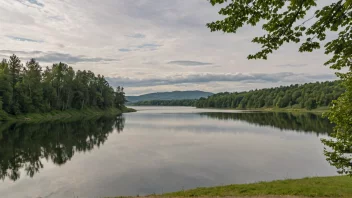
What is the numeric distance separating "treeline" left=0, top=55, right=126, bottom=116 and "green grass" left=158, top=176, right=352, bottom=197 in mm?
73007

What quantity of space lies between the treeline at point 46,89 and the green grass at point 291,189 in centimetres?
7301

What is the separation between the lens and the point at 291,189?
48.0 ft

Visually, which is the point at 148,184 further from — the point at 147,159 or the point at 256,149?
the point at 256,149

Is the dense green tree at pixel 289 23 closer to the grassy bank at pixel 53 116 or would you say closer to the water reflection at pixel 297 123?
the water reflection at pixel 297 123

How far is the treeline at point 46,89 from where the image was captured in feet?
249

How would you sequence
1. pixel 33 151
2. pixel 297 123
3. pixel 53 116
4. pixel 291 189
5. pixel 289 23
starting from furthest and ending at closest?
pixel 53 116, pixel 297 123, pixel 33 151, pixel 291 189, pixel 289 23

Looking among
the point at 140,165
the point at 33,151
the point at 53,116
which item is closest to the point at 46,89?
the point at 53,116

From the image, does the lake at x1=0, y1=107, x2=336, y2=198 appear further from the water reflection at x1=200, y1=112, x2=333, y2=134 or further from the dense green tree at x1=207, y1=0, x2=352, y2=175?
the water reflection at x1=200, y1=112, x2=333, y2=134

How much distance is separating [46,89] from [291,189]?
309 feet

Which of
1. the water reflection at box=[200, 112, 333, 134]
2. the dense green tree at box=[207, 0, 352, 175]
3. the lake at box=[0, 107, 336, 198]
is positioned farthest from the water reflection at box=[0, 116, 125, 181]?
the water reflection at box=[200, 112, 333, 134]

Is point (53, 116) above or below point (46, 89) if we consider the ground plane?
below

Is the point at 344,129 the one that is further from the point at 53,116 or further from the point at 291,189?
the point at 53,116

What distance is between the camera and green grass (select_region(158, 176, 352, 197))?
13695 mm

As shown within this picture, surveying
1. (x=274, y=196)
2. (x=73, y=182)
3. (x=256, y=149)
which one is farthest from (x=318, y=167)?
(x=73, y=182)
